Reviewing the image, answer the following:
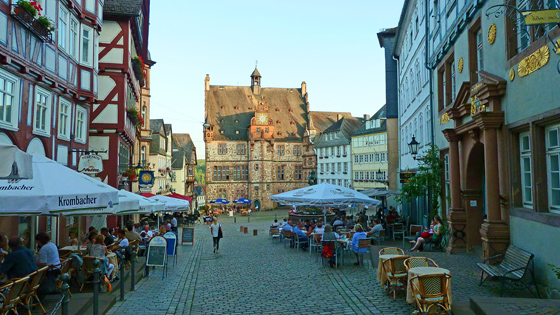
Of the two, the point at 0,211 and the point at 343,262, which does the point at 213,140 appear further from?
the point at 0,211

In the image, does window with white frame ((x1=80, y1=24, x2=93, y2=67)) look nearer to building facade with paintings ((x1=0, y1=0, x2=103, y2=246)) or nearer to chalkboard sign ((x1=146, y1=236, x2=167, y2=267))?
building facade with paintings ((x1=0, y1=0, x2=103, y2=246))

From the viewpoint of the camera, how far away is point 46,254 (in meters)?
8.52

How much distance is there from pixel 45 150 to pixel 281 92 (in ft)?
221

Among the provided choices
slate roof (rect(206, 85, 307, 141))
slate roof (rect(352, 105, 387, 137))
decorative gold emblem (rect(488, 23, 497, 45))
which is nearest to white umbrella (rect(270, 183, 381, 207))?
decorative gold emblem (rect(488, 23, 497, 45))

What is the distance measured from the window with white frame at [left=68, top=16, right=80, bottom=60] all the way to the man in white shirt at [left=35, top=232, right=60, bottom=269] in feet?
33.0

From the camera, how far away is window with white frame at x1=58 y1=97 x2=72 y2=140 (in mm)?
16266

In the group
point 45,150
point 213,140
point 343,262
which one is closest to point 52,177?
point 45,150

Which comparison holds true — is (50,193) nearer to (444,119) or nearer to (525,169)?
(525,169)

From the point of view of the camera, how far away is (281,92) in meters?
80.9

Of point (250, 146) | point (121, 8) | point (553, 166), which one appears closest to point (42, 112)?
point (121, 8)

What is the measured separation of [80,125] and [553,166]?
16210 mm

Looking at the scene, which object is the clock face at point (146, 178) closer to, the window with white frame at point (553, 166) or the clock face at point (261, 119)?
the window with white frame at point (553, 166)

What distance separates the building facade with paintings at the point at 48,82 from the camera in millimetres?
12312

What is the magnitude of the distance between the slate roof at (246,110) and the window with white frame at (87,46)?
55105 mm
